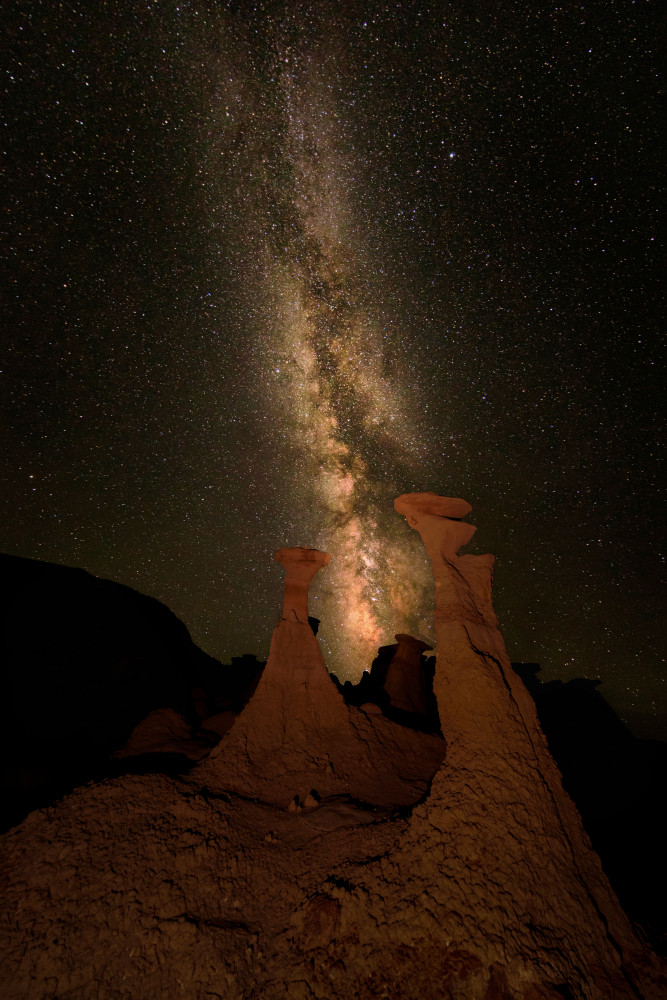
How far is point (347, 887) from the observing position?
10.3ft

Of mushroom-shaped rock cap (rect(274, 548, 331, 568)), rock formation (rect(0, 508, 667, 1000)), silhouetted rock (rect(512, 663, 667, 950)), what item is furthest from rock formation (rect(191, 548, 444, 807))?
silhouetted rock (rect(512, 663, 667, 950))

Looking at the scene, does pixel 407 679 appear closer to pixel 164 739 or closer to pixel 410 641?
pixel 410 641

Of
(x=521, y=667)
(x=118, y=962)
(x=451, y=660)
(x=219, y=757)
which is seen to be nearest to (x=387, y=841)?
(x=451, y=660)

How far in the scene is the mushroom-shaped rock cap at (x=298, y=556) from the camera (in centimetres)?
845

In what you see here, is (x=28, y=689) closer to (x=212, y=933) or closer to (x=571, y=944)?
(x=212, y=933)

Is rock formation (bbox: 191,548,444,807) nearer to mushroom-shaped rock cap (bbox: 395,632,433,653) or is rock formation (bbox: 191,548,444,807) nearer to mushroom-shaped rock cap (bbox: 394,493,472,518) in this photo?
mushroom-shaped rock cap (bbox: 394,493,472,518)

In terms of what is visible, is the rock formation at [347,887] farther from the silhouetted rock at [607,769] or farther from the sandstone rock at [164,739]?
the silhouetted rock at [607,769]

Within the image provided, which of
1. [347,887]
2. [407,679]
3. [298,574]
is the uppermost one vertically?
Result: [298,574]

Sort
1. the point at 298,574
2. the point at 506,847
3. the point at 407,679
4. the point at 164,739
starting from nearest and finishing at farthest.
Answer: the point at 506,847 → the point at 298,574 → the point at 164,739 → the point at 407,679

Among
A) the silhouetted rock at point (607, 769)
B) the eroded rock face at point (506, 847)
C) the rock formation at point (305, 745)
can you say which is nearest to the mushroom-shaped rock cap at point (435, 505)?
the eroded rock face at point (506, 847)

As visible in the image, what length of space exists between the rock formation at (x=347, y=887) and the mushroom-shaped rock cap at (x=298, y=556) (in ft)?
12.9

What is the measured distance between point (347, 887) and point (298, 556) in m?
5.74

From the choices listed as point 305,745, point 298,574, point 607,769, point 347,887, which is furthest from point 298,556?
A: point 607,769

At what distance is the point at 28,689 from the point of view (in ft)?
54.7
